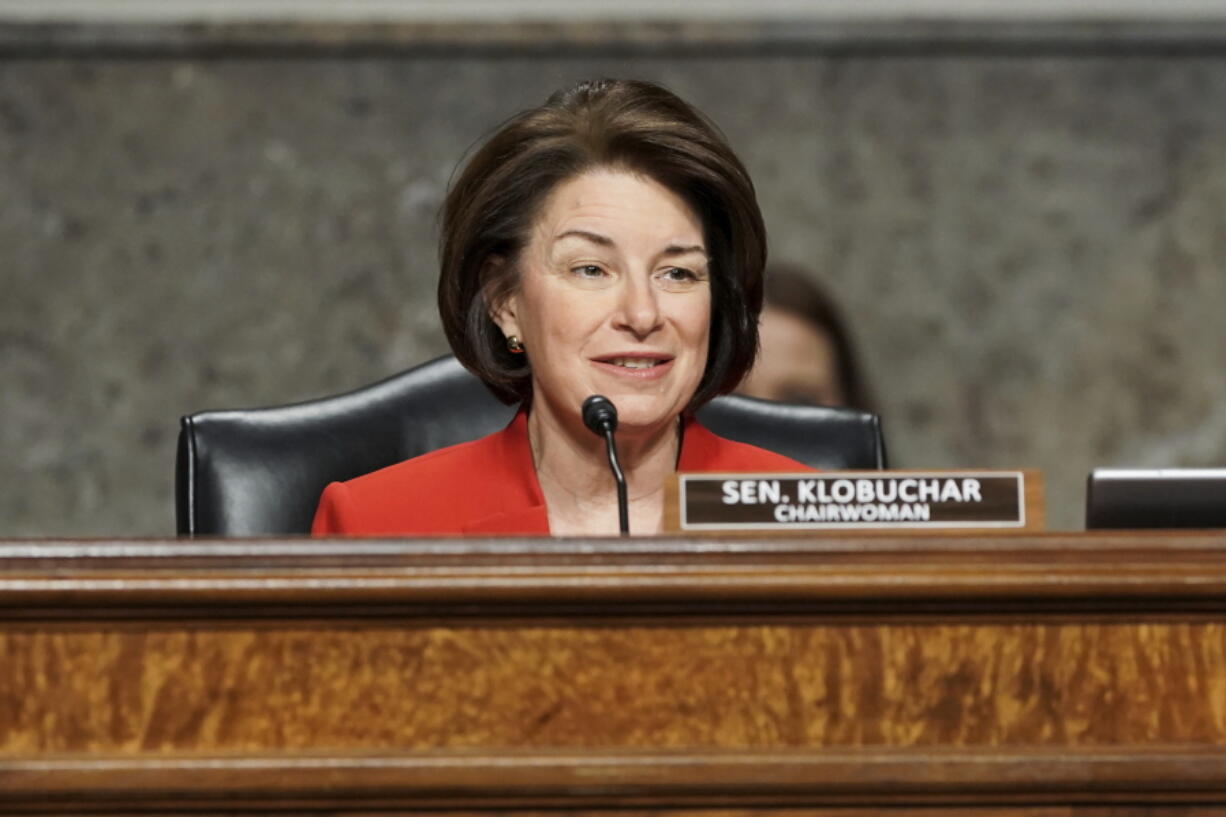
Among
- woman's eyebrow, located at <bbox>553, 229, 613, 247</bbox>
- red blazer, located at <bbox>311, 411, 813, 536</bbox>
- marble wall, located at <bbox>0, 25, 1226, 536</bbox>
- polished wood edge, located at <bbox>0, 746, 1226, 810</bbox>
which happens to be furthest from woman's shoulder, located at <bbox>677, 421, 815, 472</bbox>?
marble wall, located at <bbox>0, 25, 1226, 536</bbox>

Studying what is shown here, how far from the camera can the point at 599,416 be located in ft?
4.17

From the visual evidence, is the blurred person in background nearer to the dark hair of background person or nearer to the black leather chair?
the dark hair of background person

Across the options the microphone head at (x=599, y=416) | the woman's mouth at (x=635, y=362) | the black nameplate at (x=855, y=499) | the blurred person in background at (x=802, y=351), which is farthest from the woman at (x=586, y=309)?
the blurred person in background at (x=802, y=351)

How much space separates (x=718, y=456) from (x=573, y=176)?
13.0 inches

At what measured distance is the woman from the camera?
148cm

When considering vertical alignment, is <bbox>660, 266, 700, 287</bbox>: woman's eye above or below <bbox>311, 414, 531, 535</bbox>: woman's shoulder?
above

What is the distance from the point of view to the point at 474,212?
1583mm

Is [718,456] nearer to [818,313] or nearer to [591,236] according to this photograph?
[591,236]

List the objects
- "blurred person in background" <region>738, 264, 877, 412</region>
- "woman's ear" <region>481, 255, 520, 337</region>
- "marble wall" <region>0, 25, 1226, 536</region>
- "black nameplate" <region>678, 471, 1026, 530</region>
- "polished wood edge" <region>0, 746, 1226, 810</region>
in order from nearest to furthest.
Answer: "polished wood edge" <region>0, 746, 1226, 810</region>
"black nameplate" <region>678, 471, 1026, 530</region>
"woman's ear" <region>481, 255, 520, 337</region>
"blurred person in background" <region>738, 264, 877, 412</region>
"marble wall" <region>0, 25, 1226, 536</region>

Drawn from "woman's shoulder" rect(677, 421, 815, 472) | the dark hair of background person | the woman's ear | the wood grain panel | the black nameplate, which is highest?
the dark hair of background person

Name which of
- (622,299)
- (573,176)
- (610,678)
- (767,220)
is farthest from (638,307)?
(767,220)

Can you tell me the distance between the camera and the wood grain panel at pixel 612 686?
2.72 ft

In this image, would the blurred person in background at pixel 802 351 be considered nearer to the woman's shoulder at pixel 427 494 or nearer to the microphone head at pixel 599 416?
the woman's shoulder at pixel 427 494

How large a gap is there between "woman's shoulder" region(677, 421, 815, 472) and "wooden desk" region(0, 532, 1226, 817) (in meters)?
0.71
